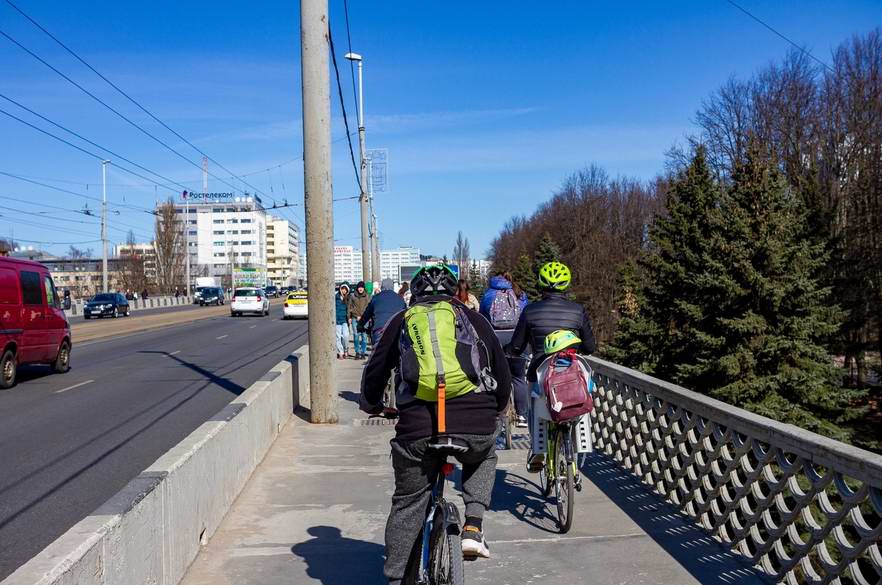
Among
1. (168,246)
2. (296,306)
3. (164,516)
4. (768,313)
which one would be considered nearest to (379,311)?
(164,516)

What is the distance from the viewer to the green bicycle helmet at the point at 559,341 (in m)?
6.32

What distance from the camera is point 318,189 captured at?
1102 cm

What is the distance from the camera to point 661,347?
31.4 m

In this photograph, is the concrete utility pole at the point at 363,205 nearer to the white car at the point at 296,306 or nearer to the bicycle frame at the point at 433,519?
the white car at the point at 296,306

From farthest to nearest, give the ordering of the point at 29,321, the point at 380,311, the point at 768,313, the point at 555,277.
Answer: the point at 768,313 → the point at 29,321 → the point at 380,311 → the point at 555,277

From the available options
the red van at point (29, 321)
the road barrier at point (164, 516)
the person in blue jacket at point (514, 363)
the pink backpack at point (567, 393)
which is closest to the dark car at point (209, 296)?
the red van at point (29, 321)

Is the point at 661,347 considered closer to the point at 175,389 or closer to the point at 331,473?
the point at 175,389

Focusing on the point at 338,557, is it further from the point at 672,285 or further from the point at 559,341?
the point at 672,285

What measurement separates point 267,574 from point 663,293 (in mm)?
29068

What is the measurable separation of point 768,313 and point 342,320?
1244 centimetres

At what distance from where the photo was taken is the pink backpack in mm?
6047

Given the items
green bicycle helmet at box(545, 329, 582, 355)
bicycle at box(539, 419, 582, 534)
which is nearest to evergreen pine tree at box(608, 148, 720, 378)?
bicycle at box(539, 419, 582, 534)

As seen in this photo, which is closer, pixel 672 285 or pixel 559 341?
pixel 559 341

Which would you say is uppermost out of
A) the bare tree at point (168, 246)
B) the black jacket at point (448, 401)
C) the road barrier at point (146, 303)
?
the bare tree at point (168, 246)
